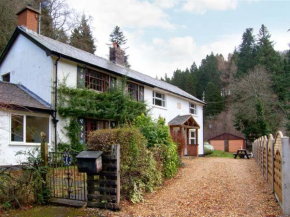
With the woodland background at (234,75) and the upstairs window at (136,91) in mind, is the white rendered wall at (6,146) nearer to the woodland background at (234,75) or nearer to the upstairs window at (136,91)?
the upstairs window at (136,91)

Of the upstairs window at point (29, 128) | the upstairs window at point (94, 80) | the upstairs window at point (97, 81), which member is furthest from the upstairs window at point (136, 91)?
the upstairs window at point (29, 128)

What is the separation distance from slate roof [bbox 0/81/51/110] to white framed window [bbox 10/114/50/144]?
666 millimetres

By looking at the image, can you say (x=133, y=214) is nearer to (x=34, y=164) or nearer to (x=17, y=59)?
(x=34, y=164)

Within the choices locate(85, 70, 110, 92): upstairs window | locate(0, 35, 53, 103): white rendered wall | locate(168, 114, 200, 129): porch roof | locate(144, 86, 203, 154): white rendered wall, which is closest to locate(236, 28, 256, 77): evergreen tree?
locate(144, 86, 203, 154): white rendered wall

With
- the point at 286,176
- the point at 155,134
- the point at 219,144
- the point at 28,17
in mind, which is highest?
the point at 28,17

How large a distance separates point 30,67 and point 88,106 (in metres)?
3.84

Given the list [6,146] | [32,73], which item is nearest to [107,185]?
[6,146]

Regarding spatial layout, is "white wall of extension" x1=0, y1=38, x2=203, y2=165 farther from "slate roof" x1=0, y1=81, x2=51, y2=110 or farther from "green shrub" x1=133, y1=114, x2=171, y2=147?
"green shrub" x1=133, y1=114, x2=171, y2=147

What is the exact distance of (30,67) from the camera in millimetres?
13711

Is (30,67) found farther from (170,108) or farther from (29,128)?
(170,108)

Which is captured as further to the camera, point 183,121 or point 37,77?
point 183,121

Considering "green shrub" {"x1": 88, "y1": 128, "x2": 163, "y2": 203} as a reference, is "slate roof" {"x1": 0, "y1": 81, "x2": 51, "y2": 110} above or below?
above

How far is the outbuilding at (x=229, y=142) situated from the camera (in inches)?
1372

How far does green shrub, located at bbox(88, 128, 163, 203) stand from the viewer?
586 cm
